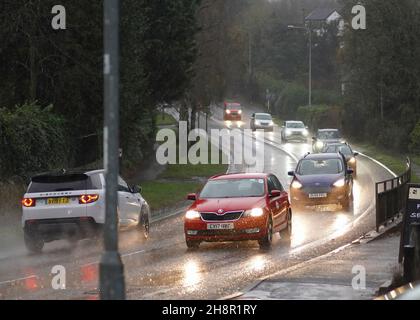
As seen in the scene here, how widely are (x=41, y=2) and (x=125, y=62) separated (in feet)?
15.7

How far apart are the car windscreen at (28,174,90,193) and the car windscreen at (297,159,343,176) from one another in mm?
11998

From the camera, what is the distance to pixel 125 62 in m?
35.5

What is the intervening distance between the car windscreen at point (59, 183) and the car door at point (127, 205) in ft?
4.01

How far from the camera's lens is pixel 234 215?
65.3 feet

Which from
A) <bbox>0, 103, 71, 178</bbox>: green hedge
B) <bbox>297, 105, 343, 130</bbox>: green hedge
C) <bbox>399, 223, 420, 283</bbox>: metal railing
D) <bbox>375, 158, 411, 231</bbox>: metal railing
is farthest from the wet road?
<bbox>297, 105, 343, 130</bbox>: green hedge

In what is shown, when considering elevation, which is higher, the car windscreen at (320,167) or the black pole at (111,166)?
the black pole at (111,166)

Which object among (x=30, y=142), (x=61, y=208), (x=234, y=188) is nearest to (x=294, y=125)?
(x=30, y=142)

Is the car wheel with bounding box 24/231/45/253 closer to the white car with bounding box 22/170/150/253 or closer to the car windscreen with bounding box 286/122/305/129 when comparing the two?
the white car with bounding box 22/170/150/253

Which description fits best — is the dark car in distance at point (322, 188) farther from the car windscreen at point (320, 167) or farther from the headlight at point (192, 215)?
the headlight at point (192, 215)

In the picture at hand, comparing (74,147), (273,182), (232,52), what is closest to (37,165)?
(74,147)

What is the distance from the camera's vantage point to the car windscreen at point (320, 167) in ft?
102

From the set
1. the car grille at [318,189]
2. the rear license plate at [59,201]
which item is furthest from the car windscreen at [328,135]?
the rear license plate at [59,201]

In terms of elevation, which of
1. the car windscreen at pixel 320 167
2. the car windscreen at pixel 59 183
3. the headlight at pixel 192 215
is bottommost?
the car windscreen at pixel 320 167

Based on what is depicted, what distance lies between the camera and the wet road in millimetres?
14270
